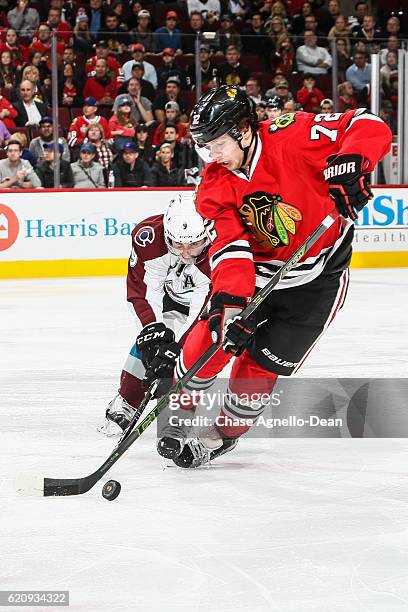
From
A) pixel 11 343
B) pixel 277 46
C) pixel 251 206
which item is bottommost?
pixel 11 343

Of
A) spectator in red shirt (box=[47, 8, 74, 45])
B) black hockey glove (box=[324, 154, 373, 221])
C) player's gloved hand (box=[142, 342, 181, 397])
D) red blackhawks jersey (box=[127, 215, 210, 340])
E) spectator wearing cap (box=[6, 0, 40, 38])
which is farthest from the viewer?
spectator wearing cap (box=[6, 0, 40, 38])

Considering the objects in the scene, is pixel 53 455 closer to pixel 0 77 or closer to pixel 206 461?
pixel 206 461

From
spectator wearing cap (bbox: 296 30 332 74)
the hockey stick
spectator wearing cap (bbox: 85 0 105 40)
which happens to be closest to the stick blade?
the hockey stick

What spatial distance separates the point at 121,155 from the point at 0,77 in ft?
3.62

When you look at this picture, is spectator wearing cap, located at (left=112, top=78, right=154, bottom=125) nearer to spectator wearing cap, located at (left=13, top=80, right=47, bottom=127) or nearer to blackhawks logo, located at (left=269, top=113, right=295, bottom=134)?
spectator wearing cap, located at (left=13, top=80, right=47, bottom=127)

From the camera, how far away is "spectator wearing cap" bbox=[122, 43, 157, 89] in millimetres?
9070

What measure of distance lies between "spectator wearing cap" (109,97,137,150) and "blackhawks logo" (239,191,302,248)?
20.0ft

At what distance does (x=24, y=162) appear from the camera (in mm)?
8453

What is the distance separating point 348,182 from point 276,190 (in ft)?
0.73

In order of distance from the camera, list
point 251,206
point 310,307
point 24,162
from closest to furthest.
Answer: point 251,206 < point 310,307 < point 24,162

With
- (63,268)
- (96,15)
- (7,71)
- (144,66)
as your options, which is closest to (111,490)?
(63,268)

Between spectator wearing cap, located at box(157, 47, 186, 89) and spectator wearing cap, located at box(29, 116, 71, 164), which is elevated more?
→ spectator wearing cap, located at box(157, 47, 186, 89)

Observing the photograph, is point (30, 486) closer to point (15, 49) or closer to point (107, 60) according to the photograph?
point (15, 49)

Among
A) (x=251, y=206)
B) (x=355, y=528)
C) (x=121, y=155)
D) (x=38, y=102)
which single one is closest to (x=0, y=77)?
(x=38, y=102)
